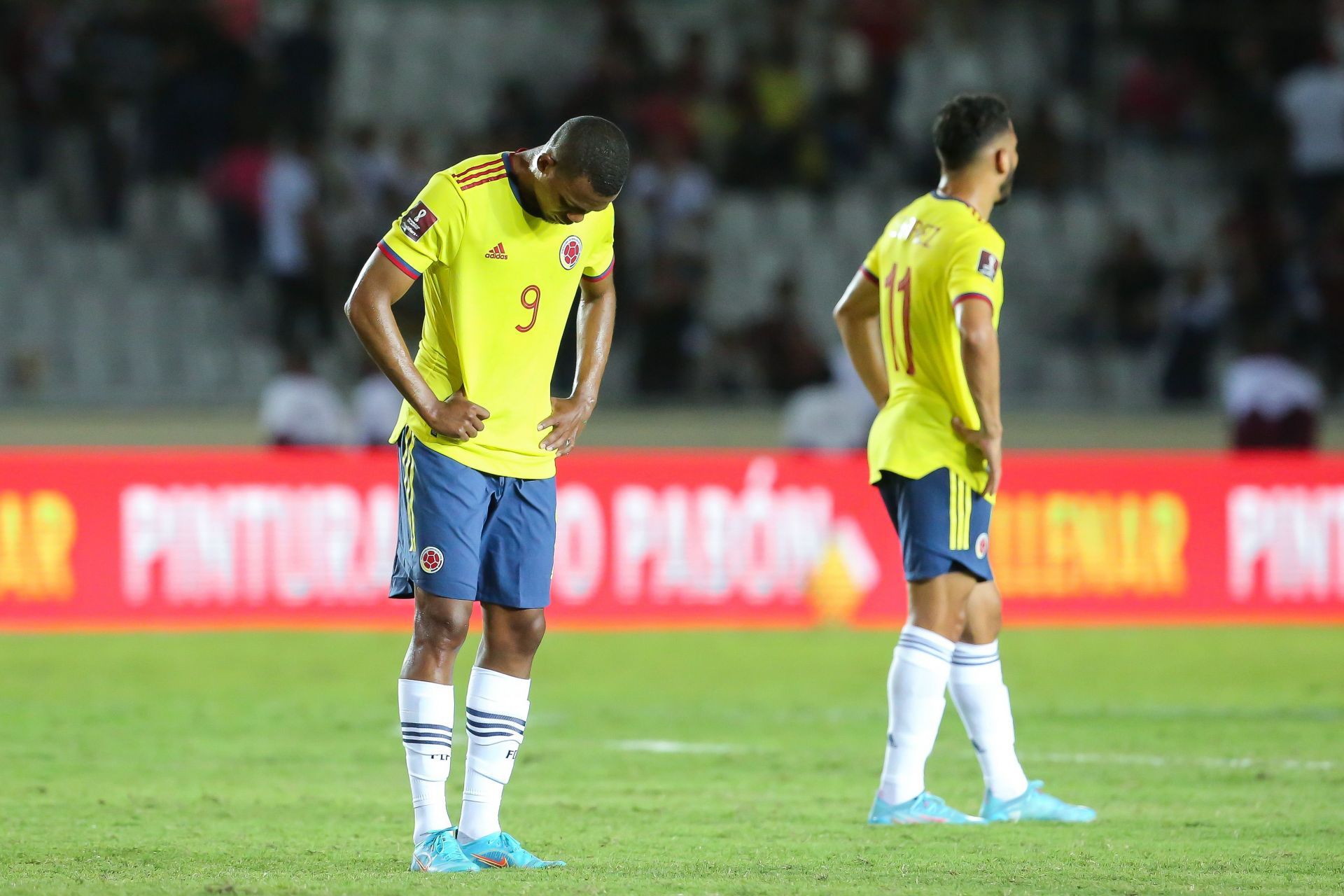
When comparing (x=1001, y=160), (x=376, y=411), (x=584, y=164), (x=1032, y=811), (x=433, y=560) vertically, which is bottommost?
(x=1032, y=811)

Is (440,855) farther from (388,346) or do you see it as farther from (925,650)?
(925,650)

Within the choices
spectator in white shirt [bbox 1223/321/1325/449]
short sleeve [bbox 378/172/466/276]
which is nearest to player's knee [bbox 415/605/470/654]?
short sleeve [bbox 378/172/466/276]

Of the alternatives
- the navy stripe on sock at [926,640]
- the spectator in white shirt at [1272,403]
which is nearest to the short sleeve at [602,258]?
the navy stripe on sock at [926,640]

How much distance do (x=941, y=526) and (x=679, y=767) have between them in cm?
198

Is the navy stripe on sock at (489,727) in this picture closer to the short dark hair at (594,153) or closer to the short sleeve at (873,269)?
the short dark hair at (594,153)

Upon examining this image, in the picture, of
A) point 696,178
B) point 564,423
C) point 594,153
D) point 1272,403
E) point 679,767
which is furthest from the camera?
point 696,178

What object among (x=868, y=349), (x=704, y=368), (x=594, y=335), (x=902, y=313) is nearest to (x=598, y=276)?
(x=594, y=335)

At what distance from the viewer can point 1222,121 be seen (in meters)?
18.1

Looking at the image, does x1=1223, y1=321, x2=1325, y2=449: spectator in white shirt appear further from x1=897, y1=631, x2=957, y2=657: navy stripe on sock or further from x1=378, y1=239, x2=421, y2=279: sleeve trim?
x1=378, y1=239, x2=421, y2=279: sleeve trim

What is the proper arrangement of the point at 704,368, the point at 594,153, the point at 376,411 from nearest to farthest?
the point at 594,153 → the point at 376,411 → the point at 704,368

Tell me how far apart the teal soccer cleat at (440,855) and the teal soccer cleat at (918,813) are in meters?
1.44

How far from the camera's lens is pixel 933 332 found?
227 inches

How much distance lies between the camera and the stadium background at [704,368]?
1013cm

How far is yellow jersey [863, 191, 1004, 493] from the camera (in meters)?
5.66
